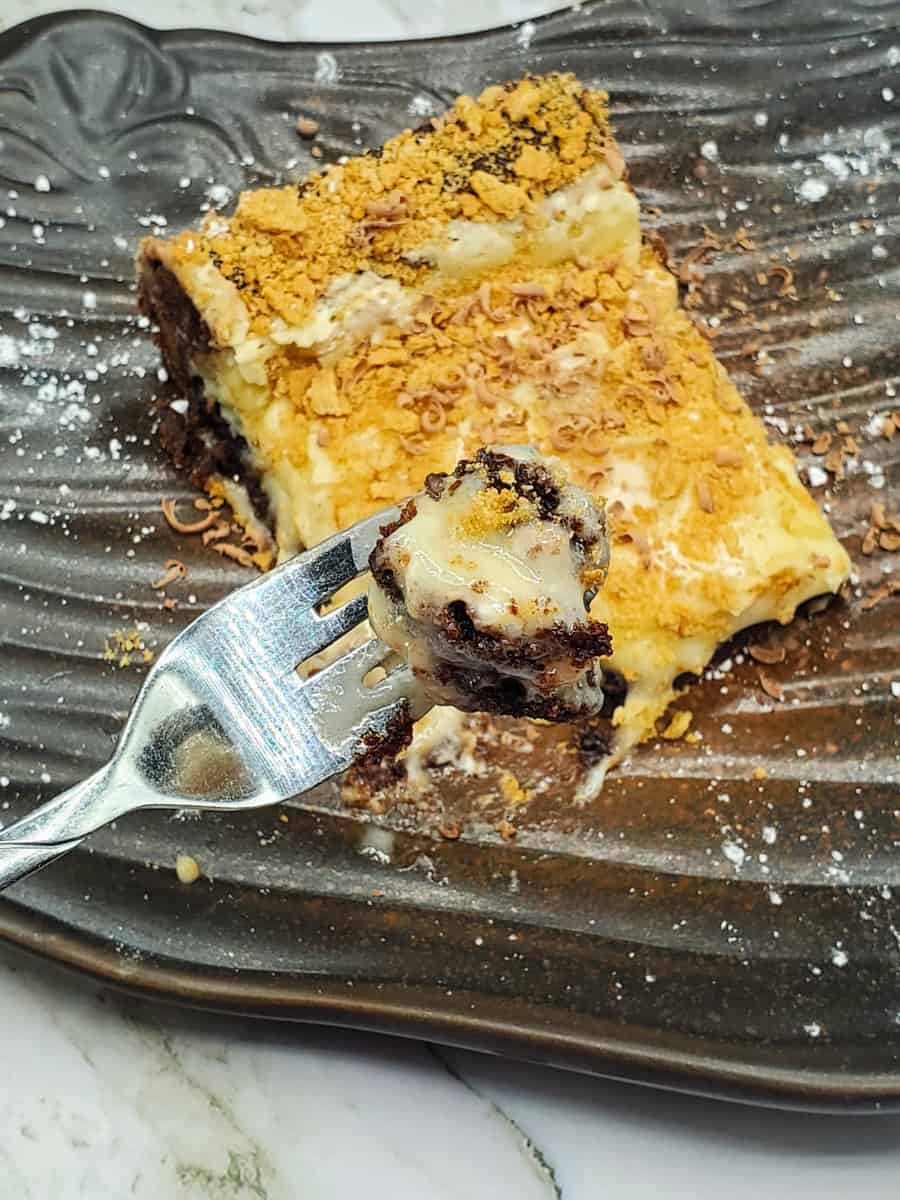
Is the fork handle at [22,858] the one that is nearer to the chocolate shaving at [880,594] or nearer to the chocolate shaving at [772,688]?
the chocolate shaving at [772,688]

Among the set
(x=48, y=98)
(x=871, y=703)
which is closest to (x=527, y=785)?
(x=871, y=703)

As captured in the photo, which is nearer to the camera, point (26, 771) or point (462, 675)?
point (462, 675)

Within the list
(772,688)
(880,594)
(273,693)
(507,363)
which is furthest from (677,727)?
(273,693)

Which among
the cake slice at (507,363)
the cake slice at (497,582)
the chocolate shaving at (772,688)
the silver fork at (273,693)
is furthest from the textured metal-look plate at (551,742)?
the cake slice at (497,582)

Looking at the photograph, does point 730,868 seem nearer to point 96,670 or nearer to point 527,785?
point 527,785

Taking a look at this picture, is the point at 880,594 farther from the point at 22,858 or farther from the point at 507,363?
the point at 22,858
